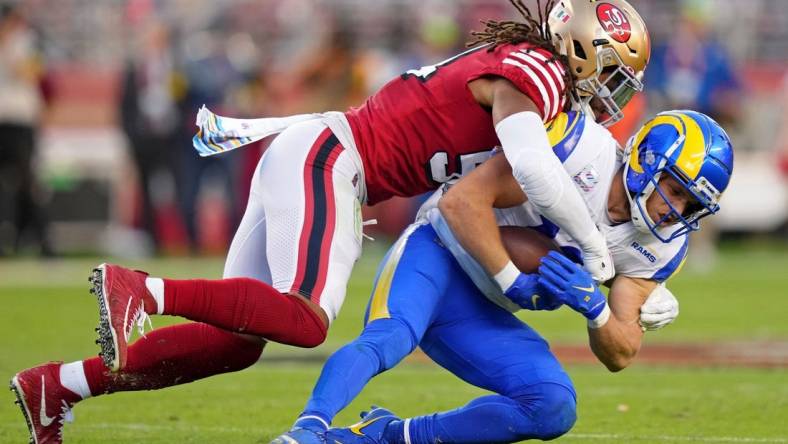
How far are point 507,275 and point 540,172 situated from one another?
340mm

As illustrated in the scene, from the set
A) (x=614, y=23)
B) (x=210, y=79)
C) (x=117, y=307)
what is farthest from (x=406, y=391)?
(x=210, y=79)

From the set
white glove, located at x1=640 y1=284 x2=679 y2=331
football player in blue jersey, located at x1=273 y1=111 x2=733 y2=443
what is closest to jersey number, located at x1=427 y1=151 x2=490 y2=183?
football player in blue jersey, located at x1=273 y1=111 x2=733 y2=443

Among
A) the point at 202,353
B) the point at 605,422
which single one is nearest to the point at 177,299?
the point at 202,353

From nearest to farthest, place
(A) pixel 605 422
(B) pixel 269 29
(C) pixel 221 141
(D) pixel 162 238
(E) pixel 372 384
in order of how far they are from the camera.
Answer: (C) pixel 221 141 → (A) pixel 605 422 → (E) pixel 372 384 → (D) pixel 162 238 → (B) pixel 269 29

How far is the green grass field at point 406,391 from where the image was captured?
4.73 m

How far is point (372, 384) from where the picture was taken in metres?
6.05

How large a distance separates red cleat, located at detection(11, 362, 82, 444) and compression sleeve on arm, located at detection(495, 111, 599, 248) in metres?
1.47

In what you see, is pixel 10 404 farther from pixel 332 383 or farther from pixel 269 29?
pixel 269 29

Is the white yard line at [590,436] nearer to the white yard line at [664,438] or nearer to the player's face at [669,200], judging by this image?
the white yard line at [664,438]

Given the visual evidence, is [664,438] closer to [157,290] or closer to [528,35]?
[528,35]

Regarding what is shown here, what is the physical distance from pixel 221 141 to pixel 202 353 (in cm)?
71

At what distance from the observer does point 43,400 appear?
158 inches

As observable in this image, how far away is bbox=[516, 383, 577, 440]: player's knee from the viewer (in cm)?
394

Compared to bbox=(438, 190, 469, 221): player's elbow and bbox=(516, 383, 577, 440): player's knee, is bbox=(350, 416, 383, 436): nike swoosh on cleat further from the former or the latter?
bbox=(438, 190, 469, 221): player's elbow
